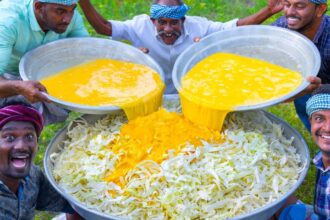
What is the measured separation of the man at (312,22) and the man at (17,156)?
2.37 metres

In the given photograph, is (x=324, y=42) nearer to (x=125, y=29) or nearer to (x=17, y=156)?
(x=125, y=29)

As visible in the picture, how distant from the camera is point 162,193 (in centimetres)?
337

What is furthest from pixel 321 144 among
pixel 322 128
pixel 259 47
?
pixel 259 47

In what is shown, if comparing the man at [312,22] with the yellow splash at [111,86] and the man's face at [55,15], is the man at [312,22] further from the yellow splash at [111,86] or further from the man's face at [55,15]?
the man's face at [55,15]

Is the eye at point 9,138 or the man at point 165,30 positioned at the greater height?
the eye at point 9,138

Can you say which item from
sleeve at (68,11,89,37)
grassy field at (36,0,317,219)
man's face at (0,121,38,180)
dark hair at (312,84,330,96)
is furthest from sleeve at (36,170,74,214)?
grassy field at (36,0,317,219)

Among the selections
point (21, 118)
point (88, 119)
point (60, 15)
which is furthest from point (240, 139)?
point (60, 15)

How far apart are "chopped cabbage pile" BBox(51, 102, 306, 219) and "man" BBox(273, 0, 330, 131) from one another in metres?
1.25

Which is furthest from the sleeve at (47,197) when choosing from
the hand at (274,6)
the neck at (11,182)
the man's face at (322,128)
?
the hand at (274,6)

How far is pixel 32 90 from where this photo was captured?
3.72 metres

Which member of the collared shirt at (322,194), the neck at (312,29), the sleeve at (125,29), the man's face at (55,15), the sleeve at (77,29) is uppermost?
the man's face at (55,15)

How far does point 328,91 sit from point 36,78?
2308mm

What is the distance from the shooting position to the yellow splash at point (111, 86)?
3918 millimetres

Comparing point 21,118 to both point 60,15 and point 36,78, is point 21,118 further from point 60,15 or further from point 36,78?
point 60,15
